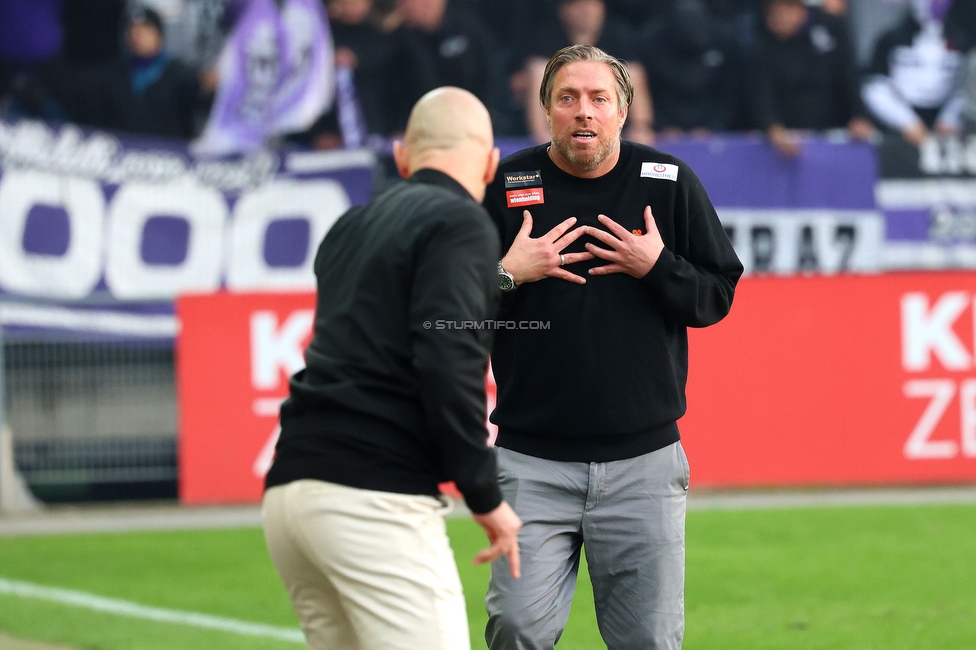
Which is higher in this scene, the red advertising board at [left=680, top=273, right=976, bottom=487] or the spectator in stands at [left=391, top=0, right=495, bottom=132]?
the spectator in stands at [left=391, top=0, right=495, bottom=132]

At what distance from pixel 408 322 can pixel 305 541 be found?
22.2 inches

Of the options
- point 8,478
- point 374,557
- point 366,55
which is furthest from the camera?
point 366,55

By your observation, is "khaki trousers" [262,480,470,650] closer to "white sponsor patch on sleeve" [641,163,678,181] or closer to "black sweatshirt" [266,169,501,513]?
"black sweatshirt" [266,169,501,513]

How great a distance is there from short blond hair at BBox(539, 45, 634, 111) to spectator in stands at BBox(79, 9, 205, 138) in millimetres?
8785

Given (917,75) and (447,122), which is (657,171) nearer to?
(447,122)

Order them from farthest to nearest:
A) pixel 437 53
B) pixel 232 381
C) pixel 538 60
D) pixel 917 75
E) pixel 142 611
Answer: pixel 917 75 → pixel 538 60 → pixel 437 53 → pixel 232 381 → pixel 142 611

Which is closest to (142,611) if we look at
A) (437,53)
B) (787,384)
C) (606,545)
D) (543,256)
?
(606,545)

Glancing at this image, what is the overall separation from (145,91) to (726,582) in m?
7.65

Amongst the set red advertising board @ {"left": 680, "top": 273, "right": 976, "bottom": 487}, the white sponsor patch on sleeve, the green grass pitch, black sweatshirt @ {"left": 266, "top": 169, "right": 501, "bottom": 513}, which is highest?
the white sponsor patch on sleeve

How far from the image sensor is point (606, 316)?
4.01 meters

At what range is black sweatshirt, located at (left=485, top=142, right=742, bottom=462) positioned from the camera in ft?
13.1

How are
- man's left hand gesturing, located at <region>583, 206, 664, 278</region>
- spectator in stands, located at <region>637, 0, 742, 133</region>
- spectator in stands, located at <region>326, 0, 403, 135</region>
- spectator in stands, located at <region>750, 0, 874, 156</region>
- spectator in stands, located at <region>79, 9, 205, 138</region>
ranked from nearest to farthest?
man's left hand gesturing, located at <region>583, 206, 664, 278</region>
spectator in stands, located at <region>79, 9, 205, 138</region>
spectator in stands, located at <region>326, 0, 403, 135</region>
spectator in stands, located at <region>750, 0, 874, 156</region>
spectator in stands, located at <region>637, 0, 742, 133</region>

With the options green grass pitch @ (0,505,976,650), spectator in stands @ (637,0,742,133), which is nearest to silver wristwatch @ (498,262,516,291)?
green grass pitch @ (0,505,976,650)

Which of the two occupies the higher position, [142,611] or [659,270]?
[659,270]
